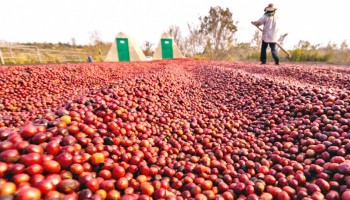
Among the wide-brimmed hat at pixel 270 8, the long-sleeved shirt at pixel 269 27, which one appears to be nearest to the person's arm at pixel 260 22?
the long-sleeved shirt at pixel 269 27

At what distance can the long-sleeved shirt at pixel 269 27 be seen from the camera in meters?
7.39

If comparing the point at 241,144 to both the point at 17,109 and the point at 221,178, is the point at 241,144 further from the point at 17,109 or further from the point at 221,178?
the point at 17,109

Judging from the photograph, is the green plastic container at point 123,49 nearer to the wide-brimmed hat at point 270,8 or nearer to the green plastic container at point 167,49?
the green plastic container at point 167,49

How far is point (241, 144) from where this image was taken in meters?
2.05

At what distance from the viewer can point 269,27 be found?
24.3ft

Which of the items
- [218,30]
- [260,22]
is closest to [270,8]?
[260,22]

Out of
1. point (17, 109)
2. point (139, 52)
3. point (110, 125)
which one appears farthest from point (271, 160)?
point (139, 52)

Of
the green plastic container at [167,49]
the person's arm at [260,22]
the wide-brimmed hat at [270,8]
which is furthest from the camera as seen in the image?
the green plastic container at [167,49]

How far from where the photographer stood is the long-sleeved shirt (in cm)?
739

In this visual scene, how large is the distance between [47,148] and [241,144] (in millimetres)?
1698

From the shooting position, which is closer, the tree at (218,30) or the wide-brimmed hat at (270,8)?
the wide-brimmed hat at (270,8)

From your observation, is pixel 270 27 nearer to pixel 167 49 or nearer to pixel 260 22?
pixel 260 22

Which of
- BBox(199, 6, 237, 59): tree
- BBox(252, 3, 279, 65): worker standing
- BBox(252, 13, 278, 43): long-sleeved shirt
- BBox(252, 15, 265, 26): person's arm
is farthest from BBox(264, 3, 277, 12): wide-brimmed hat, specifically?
BBox(199, 6, 237, 59): tree

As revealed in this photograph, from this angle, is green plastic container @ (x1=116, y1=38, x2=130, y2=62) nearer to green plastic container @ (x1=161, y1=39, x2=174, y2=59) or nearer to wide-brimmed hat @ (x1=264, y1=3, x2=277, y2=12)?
green plastic container @ (x1=161, y1=39, x2=174, y2=59)
